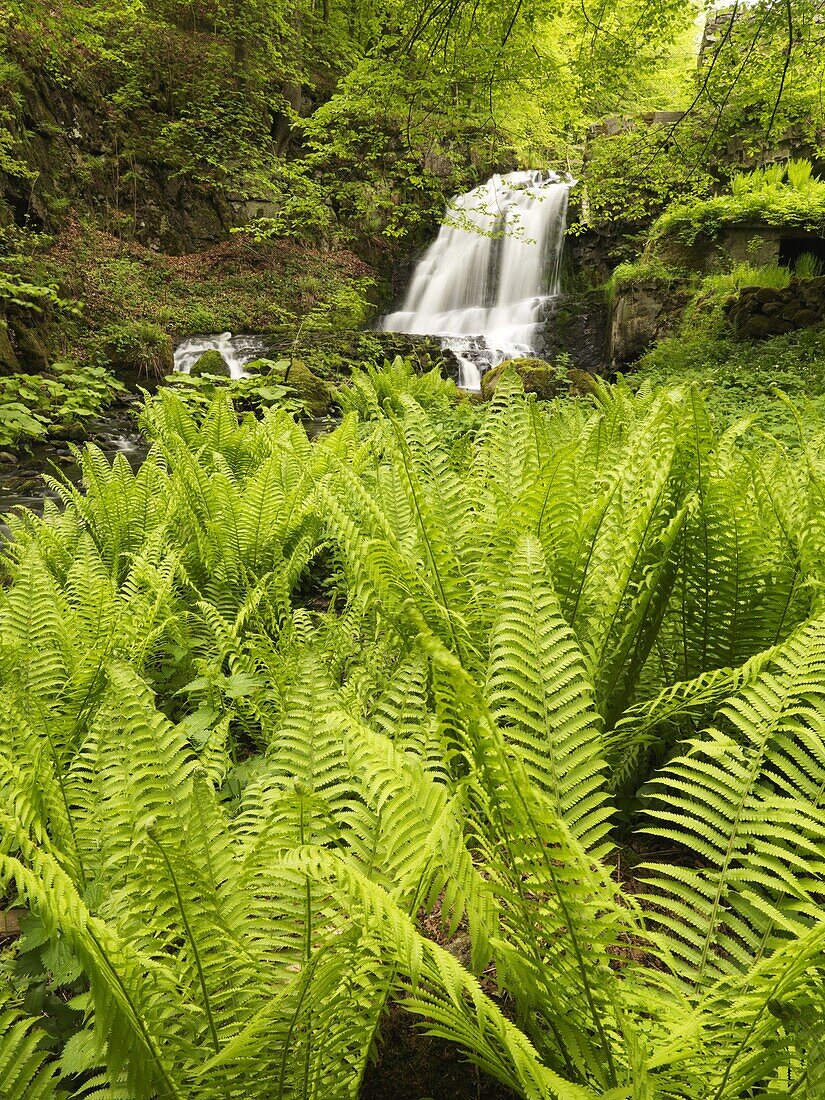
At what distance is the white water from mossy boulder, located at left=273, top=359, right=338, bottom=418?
4.43 ft

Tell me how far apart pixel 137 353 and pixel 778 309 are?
888cm

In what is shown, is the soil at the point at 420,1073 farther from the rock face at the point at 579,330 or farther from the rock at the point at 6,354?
the rock face at the point at 579,330

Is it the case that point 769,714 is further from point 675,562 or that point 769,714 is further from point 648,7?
point 648,7

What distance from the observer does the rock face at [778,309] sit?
306 inches

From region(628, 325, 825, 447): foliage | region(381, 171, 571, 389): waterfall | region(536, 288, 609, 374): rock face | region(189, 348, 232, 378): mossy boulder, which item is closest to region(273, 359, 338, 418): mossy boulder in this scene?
region(189, 348, 232, 378): mossy boulder

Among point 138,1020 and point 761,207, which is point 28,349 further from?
point 761,207

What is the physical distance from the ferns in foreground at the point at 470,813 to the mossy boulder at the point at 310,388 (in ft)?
21.7

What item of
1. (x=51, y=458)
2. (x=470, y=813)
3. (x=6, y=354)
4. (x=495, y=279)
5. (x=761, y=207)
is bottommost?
(x=51, y=458)

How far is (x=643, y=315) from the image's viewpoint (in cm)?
960

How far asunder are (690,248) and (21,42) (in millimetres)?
11750

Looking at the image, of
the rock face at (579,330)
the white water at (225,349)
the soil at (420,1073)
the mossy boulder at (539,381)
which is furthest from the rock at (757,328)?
the soil at (420,1073)

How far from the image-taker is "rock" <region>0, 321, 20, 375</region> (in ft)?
24.1

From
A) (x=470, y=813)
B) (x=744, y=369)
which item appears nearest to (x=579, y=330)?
(x=744, y=369)

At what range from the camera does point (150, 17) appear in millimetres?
13602
